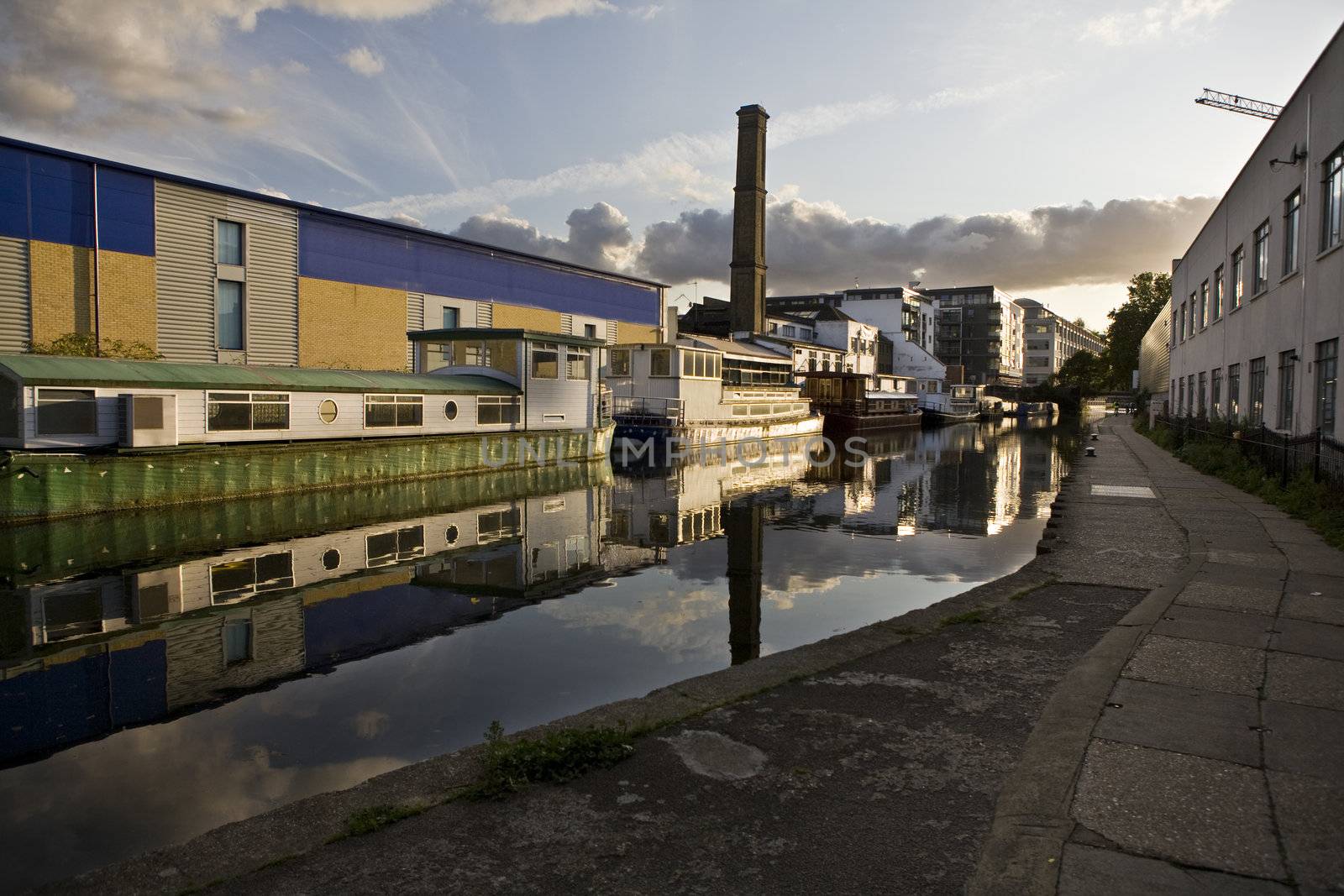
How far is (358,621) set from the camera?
9680mm

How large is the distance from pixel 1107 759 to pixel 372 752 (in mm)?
4811

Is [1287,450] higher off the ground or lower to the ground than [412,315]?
lower

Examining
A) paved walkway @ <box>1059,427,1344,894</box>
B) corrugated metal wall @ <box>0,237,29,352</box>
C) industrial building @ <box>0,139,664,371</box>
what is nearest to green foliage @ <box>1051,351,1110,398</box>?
industrial building @ <box>0,139,664,371</box>

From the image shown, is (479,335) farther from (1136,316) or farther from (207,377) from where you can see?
(1136,316)

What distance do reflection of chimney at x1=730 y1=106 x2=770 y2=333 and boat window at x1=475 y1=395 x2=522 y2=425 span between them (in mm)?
37028

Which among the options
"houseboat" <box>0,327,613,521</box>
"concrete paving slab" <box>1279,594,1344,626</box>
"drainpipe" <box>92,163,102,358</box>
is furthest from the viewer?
"drainpipe" <box>92,163,102,358</box>

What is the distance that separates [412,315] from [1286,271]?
104 ft

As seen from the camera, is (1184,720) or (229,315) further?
(229,315)

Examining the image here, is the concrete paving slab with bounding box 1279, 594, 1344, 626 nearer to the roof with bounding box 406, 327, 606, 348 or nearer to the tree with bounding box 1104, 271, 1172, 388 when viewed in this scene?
the roof with bounding box 406, 327, 606, 348

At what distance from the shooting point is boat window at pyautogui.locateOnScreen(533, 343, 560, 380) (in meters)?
26.9

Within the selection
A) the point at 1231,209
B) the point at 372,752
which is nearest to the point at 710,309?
the point at 1231,209

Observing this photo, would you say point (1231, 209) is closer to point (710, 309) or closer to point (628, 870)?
point (628, 870)

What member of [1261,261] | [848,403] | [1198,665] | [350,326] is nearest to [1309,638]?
[1198,665]

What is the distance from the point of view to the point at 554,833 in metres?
4.04
